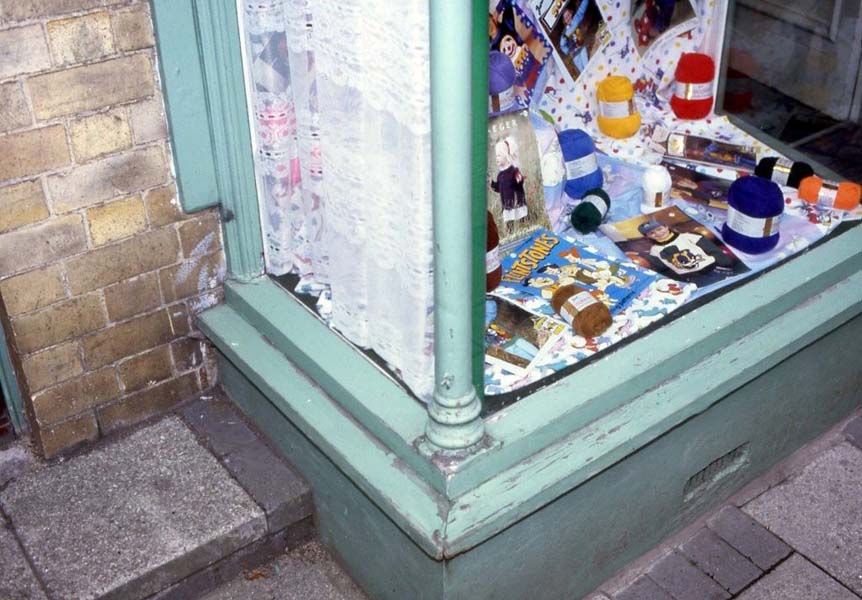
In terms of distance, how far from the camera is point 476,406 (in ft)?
6.89

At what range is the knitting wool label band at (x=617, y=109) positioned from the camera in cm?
322

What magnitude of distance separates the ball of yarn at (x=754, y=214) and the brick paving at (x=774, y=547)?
0.67m

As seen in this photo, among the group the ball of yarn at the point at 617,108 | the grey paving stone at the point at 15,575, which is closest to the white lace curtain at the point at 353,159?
the grey paving stone at the point at 15,575

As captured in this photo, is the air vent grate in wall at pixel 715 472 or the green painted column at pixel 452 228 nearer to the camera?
the green painted column at pixel 452 228

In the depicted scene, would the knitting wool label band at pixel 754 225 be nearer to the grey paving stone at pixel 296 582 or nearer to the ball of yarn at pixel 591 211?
the ball of yarn at pixel 591 211

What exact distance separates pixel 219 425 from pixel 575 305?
97 centimetres

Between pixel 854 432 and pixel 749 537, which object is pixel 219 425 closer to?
pixel 749 537

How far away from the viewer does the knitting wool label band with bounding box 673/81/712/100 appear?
337cm

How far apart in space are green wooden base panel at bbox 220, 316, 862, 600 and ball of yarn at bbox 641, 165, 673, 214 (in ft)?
1.94

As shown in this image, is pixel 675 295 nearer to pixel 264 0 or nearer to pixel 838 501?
pixel 838 501

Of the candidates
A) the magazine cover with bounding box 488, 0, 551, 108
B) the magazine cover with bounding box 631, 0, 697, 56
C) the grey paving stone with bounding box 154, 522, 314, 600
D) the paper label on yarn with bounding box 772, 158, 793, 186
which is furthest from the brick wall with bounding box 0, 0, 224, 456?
the paper label on yarn with bounding box 772, 158, 793, 186

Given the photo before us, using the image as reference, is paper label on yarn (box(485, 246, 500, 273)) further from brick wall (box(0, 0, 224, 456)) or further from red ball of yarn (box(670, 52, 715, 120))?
red ball of yarn (box(670, 52, 715, 120))

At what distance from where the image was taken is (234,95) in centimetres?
242

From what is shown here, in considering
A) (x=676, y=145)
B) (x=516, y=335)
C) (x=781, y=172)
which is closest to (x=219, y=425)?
(x=516, y=335)
